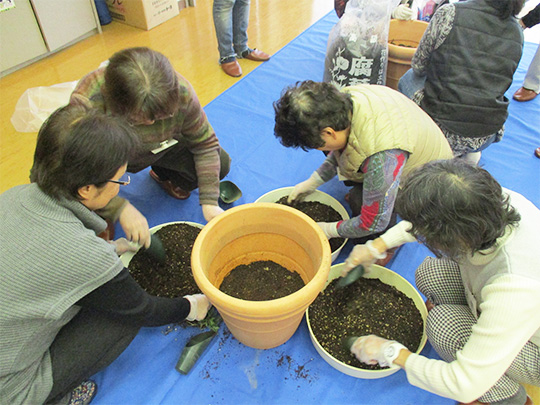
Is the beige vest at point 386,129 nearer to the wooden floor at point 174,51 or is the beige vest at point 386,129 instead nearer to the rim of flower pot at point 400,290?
the rim of flower pot at point 400,290

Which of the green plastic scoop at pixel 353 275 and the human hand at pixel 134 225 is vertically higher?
the human hand at pixel 134 225

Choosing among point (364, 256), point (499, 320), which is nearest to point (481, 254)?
point (499, 320)

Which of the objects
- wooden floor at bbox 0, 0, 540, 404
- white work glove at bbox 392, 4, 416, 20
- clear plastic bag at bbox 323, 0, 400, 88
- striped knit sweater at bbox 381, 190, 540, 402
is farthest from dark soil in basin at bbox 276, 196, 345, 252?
white work glove at bbox 392, 4, 416, 20

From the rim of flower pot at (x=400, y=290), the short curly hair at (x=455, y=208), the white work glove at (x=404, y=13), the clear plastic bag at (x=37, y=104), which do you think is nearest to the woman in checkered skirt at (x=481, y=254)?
the short curly hair at (x=455, y=208)

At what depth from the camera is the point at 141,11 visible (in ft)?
9.33

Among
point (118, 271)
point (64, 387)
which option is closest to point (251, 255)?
point (118, 271)

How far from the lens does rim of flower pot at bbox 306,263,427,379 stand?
41.8 inches

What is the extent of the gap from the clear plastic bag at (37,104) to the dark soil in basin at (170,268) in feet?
4.04

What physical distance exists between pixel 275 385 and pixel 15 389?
695mm

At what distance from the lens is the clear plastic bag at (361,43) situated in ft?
5.54

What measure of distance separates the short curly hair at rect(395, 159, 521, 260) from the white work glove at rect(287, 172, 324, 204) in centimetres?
66

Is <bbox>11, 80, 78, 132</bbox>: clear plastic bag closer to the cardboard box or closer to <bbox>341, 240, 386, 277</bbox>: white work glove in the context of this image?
the cardboard box

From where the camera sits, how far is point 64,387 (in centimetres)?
97

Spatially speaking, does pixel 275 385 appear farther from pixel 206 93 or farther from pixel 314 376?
pixel 206 93
